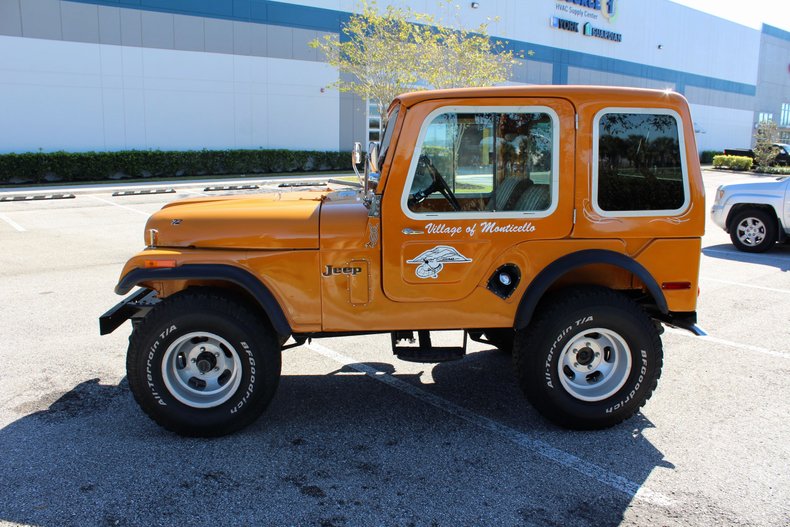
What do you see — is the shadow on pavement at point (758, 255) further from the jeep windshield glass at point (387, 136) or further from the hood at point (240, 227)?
the hood at point (240, 227)

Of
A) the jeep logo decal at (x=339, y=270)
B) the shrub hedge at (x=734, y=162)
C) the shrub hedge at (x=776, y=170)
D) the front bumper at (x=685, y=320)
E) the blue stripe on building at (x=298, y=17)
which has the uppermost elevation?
the blue stripe on building at (x=298, y=17)

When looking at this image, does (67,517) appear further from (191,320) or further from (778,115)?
(778,115)

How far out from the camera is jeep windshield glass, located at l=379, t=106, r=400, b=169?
13.7 feet

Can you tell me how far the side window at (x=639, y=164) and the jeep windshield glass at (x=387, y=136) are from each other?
1333 mm

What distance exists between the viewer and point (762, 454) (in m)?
3.82

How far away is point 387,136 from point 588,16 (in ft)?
132

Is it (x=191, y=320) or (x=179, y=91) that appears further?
(x=179, y=91)

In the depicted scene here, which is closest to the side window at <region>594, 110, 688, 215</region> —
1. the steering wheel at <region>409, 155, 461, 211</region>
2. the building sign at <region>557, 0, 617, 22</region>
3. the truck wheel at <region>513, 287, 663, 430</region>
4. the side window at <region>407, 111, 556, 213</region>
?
the side window at <region>407, 111, 556, 213</region>

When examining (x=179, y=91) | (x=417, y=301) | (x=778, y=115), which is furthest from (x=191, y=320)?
(x=778, y=115)

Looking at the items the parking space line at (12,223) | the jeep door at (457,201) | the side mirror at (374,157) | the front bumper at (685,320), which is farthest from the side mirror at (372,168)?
the parking space line at (12,223)

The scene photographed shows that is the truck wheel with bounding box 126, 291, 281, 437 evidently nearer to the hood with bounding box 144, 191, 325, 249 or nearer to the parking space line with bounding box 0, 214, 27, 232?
Answer: the hood with bounding box 144, 191, 325, 249

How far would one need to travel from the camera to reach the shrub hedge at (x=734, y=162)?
3719 centimetres

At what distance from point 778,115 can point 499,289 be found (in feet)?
221

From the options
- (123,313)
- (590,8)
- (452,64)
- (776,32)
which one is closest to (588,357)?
(123,313)
